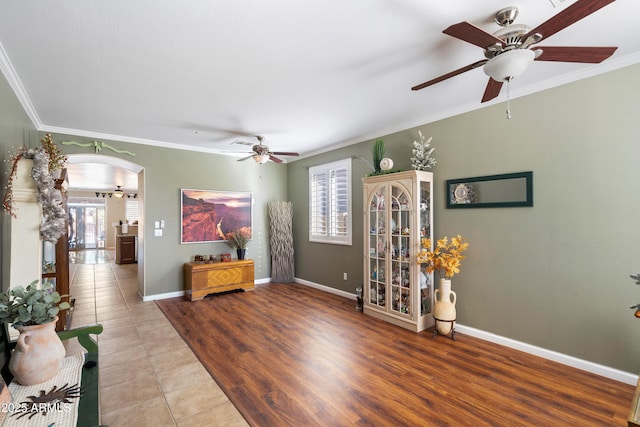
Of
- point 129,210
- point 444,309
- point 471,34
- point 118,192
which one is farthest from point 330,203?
point 129,210

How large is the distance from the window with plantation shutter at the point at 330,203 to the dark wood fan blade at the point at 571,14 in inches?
142

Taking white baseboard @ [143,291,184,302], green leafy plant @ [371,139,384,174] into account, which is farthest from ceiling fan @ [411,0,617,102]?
white baseboard @ [143,291,184,302]

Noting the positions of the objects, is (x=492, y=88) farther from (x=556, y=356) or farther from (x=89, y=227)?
(x=89, y=227)

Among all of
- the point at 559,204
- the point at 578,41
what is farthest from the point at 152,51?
the point at 559,204

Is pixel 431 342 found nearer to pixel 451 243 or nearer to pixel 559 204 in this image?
pixel 451 243

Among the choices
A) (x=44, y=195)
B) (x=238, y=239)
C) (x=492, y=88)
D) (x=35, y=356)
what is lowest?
(x=35, y=356)

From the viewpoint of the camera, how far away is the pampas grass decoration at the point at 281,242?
20.6 feet

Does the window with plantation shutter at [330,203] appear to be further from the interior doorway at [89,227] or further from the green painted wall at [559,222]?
the interior doorway at [89,227]

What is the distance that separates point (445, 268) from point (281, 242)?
3.63 m

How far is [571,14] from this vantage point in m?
1.54

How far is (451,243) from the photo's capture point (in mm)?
3684

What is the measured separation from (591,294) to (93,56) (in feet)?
15.7

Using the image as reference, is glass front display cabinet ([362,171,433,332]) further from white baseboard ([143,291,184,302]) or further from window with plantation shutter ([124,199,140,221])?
window with plantation shutter ([124,199,140,221])

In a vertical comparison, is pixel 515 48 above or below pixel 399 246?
above
